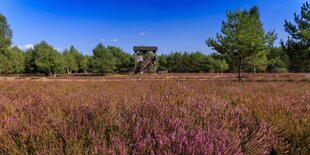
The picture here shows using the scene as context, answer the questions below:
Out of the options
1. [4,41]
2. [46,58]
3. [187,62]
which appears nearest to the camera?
[4,41]

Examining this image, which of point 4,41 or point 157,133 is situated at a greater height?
point 4,41

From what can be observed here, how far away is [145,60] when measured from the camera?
54.6 meters

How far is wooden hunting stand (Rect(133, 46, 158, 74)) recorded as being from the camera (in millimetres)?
53928

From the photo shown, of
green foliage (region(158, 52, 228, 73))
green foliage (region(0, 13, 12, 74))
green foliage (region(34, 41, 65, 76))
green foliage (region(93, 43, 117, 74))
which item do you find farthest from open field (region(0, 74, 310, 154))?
green foliage (region(158, 52, 228, 73))

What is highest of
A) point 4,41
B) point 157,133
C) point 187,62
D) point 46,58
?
point 4,41

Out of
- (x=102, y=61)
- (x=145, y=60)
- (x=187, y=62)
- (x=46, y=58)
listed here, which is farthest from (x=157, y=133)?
(x=187, y=62)

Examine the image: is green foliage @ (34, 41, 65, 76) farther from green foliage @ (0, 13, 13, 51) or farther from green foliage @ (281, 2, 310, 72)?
green foliage @ (281, 2, 310, 72)

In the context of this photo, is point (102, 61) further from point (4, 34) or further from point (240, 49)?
point (240, 49)

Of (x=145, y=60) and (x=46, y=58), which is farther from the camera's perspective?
(x=145, y=60)

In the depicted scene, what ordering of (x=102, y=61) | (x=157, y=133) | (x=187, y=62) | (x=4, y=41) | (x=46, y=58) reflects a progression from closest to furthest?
(x=157, y=133) → (x=4, y=41) → (x=46, y=58) → (x=102, y=61) → (x=187, y=62)

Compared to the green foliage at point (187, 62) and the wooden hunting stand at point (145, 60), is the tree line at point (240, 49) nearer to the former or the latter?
the green foliage at point (187, 62)

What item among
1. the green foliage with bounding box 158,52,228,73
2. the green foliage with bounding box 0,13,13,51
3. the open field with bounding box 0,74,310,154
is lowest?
the open field with bounding box 0,74,310,154

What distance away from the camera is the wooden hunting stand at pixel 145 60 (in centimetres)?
5393

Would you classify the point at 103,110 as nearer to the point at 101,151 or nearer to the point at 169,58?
the point at 101,151
